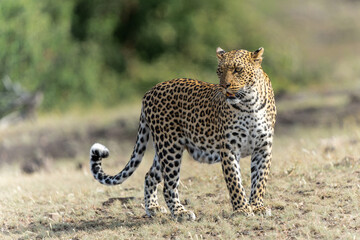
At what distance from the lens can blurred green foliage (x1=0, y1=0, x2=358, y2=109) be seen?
22577 millimetres

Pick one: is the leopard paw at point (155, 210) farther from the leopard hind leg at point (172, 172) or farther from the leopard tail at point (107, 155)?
the leopard tail at point (107, 155)

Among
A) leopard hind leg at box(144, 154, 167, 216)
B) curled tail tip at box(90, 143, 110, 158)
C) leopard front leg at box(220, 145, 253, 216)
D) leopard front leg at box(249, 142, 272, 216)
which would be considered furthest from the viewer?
leopard hind leg at box(144, 154, 167, 216)

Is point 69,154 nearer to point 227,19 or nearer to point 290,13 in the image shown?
point 227,19

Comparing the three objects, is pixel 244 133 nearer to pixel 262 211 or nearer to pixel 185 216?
pixel 262 211

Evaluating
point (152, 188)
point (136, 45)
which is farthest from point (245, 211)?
point (136, 45)

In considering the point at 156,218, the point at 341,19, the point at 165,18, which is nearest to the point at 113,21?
the point at 165,18

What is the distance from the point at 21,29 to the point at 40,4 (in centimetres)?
Answer: 230

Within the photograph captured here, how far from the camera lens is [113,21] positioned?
83.6 ft

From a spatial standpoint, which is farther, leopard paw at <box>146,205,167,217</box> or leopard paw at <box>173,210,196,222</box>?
leopard paw at <box>146,205,167,217</box>

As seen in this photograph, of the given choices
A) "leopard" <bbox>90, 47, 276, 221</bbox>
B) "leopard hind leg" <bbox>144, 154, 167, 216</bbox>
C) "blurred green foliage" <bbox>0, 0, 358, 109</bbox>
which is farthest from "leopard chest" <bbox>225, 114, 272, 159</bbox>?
→ "blurred green foliage" <bbox>0, 0, 358, 109</bbox>

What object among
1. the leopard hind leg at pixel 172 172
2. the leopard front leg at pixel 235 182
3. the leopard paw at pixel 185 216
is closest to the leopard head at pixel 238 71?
the leopard front leg at pixel 235 182

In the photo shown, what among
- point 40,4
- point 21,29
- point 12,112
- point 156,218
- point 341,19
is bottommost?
point 156,218

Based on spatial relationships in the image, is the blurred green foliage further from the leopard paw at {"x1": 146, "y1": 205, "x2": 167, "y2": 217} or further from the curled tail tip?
the leopard paw at {"x1": 146, "y1": 205, "x2": 167, "y2": 217}

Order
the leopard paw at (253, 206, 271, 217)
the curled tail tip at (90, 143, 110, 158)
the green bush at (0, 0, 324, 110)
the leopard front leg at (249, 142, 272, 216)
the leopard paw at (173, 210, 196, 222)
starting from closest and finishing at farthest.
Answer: the leopard paw at (253, 206, 271, 217) < the leopard front leg at (249, 142, 272, 216) < the leopard paw at (173, 210, 196, 222) < the curled tail tip at (90, 143, 110, 158) < the green bush at (0, 0, 324, 110)
